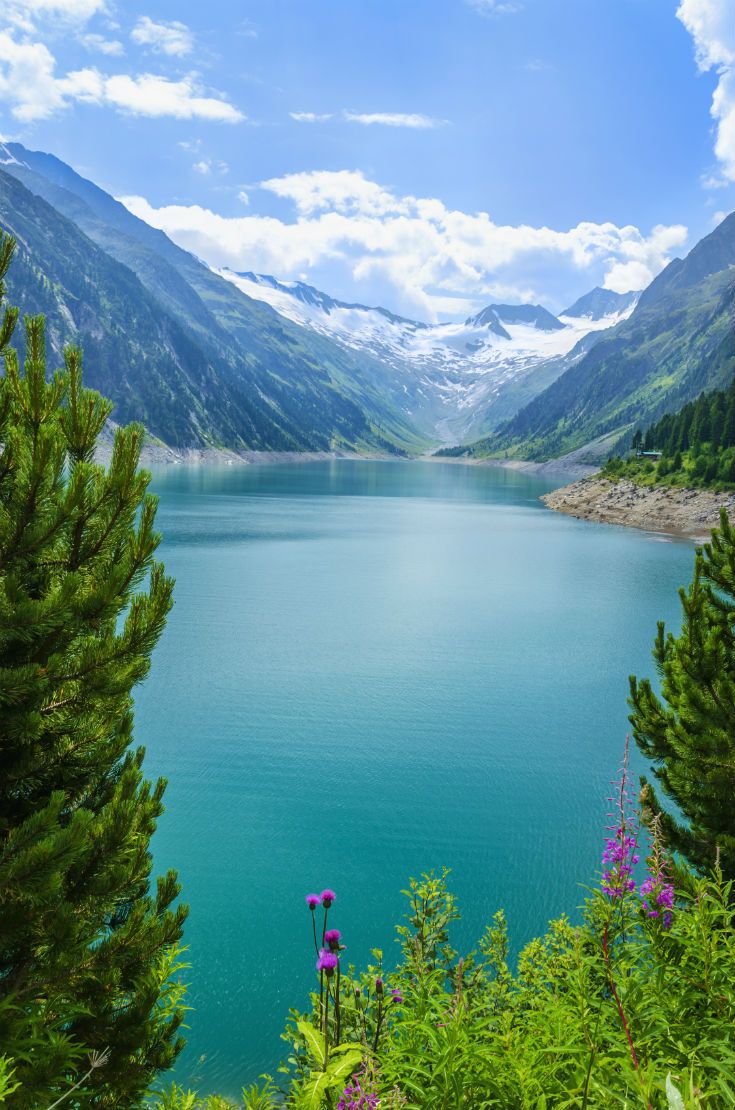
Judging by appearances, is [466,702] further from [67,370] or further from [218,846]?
[67,370]

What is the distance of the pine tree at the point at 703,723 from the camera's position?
46.5ft

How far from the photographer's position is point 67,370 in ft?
27.8

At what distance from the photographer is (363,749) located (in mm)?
33531

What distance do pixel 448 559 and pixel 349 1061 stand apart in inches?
3376

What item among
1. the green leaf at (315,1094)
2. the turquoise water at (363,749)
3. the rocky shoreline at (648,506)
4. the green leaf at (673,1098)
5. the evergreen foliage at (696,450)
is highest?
the evergreen foliage at (696,450)

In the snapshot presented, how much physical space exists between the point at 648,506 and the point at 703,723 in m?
134

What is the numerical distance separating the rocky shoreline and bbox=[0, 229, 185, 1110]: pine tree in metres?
111

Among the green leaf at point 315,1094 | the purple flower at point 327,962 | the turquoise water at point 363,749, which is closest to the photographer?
the green leaf at point 315,1094

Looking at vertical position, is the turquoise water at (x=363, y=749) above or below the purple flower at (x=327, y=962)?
below

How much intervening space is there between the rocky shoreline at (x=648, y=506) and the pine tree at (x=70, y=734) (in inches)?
4365

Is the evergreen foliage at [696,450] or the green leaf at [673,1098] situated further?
the evergreen foliage at [696,450]

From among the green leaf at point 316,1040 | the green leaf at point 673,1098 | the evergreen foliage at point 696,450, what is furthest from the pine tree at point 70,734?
the evergreen foliage at point 696,450

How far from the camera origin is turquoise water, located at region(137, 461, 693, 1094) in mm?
20594

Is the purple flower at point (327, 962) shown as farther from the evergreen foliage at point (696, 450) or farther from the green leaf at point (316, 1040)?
the evergreen foliage at point (696, 450)
